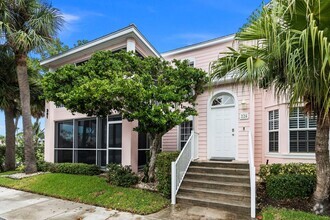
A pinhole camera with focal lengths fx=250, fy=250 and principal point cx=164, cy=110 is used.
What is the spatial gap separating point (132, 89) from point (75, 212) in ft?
11.9

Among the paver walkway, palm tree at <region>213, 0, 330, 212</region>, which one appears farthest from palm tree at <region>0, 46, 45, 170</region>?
palm tree at <region>213, 0, 330, 212</region>

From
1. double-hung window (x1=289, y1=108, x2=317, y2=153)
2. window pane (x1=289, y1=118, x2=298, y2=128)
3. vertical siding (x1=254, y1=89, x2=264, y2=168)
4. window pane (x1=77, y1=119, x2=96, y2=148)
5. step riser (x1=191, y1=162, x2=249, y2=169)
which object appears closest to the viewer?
step riser (x1=191, y1=162, x2=249, y2=169)

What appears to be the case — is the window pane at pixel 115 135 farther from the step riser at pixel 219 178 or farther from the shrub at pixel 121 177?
the step riser at pixel 219 178

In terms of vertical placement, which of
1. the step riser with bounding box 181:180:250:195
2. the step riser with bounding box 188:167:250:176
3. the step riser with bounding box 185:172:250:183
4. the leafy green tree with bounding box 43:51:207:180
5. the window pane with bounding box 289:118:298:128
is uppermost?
the leafy green tree with bounding box 43:51:207:180

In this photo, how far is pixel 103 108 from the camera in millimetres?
8523

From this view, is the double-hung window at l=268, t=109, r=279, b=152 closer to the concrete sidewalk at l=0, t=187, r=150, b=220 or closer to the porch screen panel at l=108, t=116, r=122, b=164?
the concrete sidewalk at l=0, t=187, r=150, b=220

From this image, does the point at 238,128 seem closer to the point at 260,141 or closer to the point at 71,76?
the point at 260,141

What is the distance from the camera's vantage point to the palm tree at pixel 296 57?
172 inches

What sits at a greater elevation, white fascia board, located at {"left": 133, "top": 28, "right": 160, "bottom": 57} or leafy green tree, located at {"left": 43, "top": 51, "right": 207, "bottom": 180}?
white fascia board, located at {"left": 133, "top": 28, "right": 160, "bottom": 57}

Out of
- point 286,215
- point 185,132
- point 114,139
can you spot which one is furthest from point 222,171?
point 114,139

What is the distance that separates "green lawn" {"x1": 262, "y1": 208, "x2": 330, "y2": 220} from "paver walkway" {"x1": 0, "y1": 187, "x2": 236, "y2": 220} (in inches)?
33.0

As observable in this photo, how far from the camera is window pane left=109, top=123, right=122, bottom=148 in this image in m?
10.9

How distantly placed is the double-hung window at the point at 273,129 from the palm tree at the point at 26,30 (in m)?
10.5

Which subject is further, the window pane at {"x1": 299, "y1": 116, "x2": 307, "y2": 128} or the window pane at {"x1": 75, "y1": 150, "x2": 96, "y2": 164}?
the window pane at {"x1": 75, "y1": 150, "x2": 96, "y2": 164}
